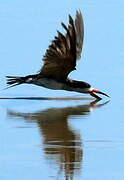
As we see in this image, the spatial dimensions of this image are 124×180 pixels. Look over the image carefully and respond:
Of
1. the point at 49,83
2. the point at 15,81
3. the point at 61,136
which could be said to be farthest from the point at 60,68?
the point at 61,136

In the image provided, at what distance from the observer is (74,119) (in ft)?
29.5

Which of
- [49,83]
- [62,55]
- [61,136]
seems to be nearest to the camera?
[61,136]

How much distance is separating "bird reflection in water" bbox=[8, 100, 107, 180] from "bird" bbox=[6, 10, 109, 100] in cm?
49

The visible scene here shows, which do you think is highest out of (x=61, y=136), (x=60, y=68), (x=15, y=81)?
(x=60, y=68)

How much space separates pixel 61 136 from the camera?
26.4ft

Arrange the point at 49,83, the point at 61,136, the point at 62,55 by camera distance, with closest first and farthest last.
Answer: the point at 61,136
the point at 62,55
the point at 49,83

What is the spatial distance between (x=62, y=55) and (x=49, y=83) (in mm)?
393

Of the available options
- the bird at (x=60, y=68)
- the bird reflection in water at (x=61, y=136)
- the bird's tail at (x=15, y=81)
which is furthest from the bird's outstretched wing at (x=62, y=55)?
the bird reflection in water at (x=61, y=136)

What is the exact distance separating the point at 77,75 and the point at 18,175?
497cm

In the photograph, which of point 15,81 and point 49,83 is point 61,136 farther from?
point 49,83

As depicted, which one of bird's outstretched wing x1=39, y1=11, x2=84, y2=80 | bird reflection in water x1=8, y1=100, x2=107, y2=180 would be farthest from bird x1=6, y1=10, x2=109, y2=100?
bird reflection in water x1=8, y1=100, x2=107, y2=180

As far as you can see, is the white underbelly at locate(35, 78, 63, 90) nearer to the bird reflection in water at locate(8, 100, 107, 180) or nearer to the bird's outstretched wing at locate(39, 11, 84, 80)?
the bird's outstretched wing at locate(39, 11, 84, 80)

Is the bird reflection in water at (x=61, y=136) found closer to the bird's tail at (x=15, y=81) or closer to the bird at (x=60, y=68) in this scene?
the bird at (x=60, y=68)

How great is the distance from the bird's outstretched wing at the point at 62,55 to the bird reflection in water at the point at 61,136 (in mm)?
647
